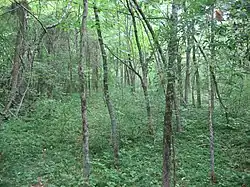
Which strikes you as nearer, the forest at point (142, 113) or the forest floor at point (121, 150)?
the forest at point (142, 113)

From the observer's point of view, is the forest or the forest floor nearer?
the forest

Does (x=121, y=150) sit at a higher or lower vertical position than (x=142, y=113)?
lower

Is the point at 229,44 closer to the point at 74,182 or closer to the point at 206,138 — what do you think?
the point at 74,182

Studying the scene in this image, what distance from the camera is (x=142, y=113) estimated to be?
10.6m

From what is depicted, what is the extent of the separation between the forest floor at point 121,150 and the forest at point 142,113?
0.10 feet

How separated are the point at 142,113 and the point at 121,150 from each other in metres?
2.54

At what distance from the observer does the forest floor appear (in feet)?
21.6

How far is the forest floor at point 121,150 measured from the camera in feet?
21.6

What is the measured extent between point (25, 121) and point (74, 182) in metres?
5.31

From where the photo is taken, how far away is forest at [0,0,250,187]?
4.34 metres

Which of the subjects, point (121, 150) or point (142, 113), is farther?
point (142, 113)

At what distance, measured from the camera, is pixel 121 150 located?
8.31 m

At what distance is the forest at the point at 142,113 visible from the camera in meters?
4.34

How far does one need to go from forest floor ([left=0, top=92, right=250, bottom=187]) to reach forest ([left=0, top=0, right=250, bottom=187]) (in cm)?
3
